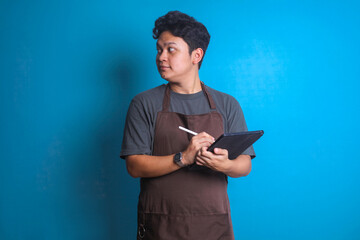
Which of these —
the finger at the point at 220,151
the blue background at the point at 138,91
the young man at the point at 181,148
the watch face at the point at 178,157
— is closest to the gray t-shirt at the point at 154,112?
the young man at the point at 181,148

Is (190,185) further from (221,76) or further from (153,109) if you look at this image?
(221,76)

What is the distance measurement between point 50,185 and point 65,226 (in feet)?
0.88

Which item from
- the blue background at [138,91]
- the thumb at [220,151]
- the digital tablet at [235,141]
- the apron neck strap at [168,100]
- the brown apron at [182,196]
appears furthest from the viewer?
the blue background at [138,91]

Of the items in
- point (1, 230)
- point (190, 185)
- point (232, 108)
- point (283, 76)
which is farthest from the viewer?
point (283, 76)

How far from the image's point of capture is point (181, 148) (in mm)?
1421

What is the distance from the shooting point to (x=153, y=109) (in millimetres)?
1438

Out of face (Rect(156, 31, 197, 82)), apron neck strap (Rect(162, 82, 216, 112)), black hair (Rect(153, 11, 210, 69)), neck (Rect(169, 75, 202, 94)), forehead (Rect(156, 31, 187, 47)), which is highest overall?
black hair (Rect(153, 11, 210, 69))

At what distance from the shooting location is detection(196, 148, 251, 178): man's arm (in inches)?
49.5

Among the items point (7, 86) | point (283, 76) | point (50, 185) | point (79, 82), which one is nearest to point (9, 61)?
point (7, 86)

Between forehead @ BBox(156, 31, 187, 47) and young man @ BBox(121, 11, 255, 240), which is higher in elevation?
forehead @ BBox(156, 31, 187, 47)

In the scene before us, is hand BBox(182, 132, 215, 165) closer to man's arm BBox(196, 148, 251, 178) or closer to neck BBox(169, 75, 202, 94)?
man's arm BBox(196, 148, 251, 178)

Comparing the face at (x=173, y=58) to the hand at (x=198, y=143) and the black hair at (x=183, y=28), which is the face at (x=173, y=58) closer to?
the black hair at (x=183, y=28)

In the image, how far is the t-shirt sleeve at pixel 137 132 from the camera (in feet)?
4.47

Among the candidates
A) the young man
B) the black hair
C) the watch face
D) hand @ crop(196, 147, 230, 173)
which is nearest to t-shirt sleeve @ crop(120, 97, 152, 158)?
the young man
